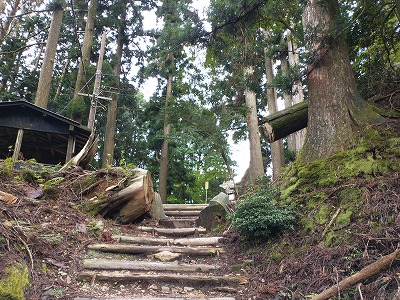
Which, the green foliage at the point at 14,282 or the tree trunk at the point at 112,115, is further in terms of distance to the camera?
the tree trunk at the point at 112,115

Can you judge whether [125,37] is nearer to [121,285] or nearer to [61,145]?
[61,145]

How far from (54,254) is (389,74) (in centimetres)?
597

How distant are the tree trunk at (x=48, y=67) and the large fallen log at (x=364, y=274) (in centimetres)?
1134

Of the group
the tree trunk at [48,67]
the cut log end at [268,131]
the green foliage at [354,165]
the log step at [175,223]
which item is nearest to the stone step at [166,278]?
the green foliage at [354,165]

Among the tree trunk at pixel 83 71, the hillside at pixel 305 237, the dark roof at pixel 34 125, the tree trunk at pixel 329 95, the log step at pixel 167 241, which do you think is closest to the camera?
the hillside at pixel 305 237

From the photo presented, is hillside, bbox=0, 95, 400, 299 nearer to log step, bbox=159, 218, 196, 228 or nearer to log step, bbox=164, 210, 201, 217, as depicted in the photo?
log step, bbox=159, 218, 196, 228

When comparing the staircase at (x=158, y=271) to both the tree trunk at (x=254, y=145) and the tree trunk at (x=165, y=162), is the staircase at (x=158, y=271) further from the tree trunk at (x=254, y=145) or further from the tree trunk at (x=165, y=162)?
the tree trunk at (x=165, y=162)

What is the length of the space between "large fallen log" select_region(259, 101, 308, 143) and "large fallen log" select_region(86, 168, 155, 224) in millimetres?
2735

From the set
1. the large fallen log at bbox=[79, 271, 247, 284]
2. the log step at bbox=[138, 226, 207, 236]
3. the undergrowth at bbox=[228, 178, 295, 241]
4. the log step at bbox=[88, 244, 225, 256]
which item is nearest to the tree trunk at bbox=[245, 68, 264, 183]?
the log step at bbox=[138, 226, 207, 236]

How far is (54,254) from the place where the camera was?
355cm

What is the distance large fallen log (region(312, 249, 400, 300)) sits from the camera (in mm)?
2246

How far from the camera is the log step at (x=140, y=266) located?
3.60m

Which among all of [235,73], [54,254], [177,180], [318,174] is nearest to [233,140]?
[177,180]

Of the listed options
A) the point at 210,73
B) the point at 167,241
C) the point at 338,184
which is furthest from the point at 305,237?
the point at 210,73
